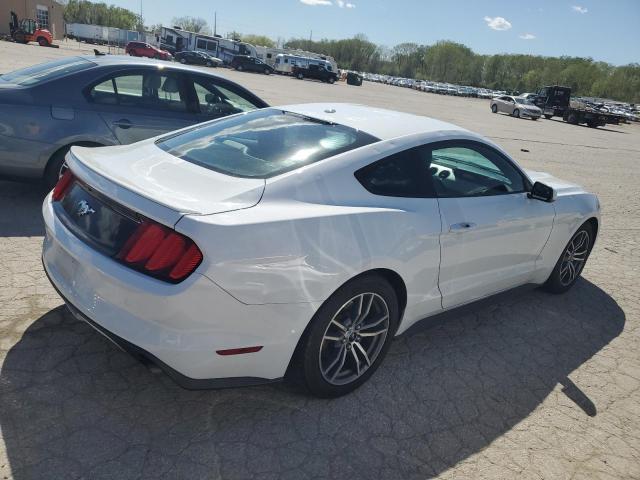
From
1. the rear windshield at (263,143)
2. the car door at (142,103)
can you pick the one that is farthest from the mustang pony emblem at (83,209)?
the car door at (142,103)

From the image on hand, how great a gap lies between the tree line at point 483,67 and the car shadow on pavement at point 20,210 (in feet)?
439

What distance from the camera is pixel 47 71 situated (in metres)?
5.32

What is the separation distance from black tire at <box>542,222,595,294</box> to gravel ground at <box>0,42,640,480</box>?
0.65 meters

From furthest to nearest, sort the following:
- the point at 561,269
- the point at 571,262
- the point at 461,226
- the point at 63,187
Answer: the point at 571,262
the point at 561,269
the point at 461,226
the point at 63,187

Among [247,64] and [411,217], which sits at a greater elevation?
[411,217]

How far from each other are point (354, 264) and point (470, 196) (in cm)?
126

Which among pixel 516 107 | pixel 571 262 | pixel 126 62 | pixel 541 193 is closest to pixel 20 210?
pixel 126 62

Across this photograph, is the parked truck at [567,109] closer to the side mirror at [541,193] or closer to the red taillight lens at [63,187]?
the side mirror at [541,193]

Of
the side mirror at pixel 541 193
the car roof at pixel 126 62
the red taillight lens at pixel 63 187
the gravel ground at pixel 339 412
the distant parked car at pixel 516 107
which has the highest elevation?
the car roof at pixel 126 62

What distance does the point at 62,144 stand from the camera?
5062 mm

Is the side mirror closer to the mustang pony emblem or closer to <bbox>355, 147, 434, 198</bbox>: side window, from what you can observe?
<bbox>355, 147, 434, 198</bbox>: side window

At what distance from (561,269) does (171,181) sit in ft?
12.1

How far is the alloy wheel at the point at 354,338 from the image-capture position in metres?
2.84

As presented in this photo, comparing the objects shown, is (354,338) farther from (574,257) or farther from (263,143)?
(574,257)
